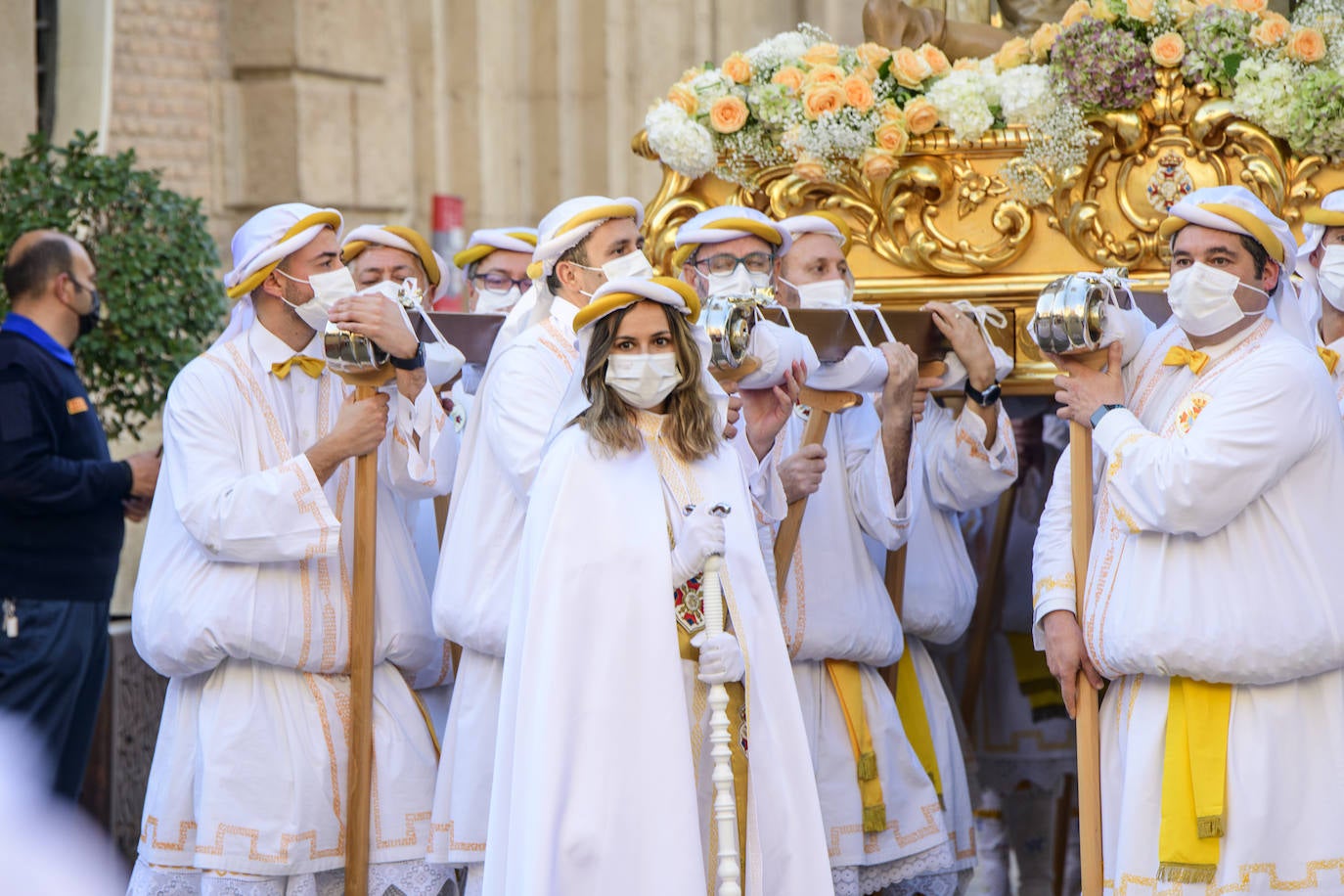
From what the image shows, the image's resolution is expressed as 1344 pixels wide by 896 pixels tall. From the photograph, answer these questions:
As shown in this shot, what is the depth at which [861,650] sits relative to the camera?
5.20 meters

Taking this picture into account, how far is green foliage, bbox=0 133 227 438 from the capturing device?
6719mm

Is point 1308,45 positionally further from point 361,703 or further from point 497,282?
point 361,703

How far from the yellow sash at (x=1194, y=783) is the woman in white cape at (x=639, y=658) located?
77cm

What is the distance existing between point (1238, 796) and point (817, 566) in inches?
58.1

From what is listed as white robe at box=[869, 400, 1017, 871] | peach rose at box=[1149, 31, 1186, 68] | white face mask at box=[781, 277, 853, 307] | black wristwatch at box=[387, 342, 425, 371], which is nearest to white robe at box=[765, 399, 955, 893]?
white robe at box=[869, 400, 1017, 871]

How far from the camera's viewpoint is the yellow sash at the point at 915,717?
545 cm

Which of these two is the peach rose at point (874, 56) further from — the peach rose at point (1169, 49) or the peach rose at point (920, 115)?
the peach rose at point (1169, 49)

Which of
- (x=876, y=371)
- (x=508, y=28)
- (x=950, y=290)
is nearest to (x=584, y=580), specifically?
(x=876, y=371)

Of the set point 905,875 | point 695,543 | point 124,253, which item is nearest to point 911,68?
point 905,875

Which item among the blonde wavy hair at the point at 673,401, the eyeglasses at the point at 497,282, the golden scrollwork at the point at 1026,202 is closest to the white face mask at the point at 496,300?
the eyeglasses at the point at 497,282

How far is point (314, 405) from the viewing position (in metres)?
4.83

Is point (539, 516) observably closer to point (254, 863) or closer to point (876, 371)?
point (254, 863)

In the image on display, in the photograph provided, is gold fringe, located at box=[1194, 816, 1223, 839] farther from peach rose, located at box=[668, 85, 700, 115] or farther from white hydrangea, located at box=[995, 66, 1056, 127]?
peach rose, located at box=[668, 85, 700, 115]

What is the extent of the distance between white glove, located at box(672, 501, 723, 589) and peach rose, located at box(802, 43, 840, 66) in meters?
2.49
